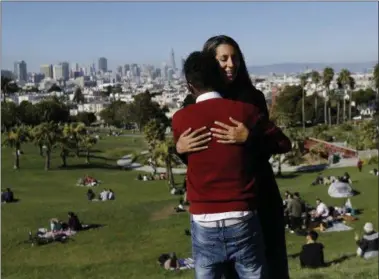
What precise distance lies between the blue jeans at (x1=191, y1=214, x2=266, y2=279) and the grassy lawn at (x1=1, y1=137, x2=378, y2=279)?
4336 millimetres

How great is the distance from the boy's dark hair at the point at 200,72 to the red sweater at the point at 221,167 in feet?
0.33

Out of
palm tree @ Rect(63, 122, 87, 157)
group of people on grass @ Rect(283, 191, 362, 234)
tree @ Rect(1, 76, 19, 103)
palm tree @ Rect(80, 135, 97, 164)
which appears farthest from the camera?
tree @ Rect(1, 76, 19, 103)

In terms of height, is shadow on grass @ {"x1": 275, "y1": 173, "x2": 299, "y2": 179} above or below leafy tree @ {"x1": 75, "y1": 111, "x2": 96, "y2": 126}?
below

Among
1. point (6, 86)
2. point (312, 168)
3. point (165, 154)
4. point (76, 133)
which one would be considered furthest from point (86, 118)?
point (165, 154)

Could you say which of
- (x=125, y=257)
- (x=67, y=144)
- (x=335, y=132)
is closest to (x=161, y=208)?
(x=125, y=257)

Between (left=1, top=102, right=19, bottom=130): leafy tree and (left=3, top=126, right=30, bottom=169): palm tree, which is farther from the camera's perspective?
(left=1, top=102, right=19, bottom=130): leafy tree

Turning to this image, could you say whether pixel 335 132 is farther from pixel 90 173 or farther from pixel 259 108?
pixel 259 108

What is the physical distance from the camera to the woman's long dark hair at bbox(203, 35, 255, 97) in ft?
11.5

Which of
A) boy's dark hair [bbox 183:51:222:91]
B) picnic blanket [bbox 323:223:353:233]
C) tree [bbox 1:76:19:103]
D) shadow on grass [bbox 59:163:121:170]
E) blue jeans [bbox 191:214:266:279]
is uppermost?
tree [bbox 1:76:19:103]

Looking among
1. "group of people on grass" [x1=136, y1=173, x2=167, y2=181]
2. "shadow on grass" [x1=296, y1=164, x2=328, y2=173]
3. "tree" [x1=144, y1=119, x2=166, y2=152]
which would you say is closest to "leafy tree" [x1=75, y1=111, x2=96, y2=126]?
"tree" [x1=144, y1=119, x2=166, y2=152]

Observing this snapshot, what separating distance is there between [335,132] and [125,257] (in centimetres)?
5962

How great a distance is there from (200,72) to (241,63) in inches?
18.0

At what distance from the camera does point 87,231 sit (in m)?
19.9

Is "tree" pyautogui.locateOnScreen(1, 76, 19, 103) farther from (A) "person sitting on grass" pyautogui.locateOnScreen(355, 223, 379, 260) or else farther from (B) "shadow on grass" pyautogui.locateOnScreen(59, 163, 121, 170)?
(A) "person sitting on grass" pyautogui.locateOnScreen(355, 223, 379, 260)
